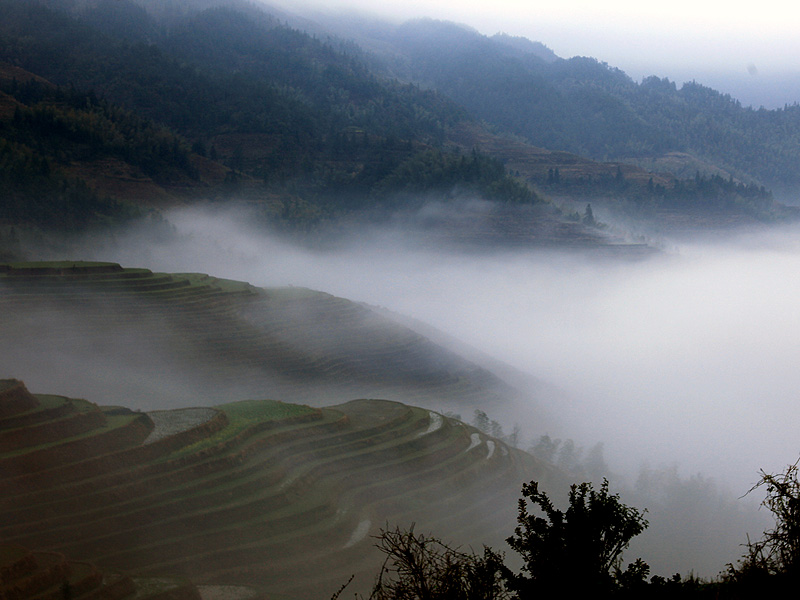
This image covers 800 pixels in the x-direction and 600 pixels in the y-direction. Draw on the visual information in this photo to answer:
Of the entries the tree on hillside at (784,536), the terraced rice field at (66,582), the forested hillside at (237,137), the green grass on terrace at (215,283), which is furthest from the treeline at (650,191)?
the tree on hillside at (784,536)

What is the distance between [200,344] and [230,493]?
17340 mm

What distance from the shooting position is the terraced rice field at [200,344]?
29.1 meters

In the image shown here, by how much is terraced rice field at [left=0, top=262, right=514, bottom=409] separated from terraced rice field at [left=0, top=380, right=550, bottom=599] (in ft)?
30.6

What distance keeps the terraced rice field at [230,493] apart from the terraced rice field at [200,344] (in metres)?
9.33

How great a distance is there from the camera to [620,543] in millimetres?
9695

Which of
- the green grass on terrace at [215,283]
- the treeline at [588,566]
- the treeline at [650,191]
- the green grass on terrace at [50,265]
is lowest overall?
the treeline at [588,566]

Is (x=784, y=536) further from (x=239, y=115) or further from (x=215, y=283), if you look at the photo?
(x=239, y=115)

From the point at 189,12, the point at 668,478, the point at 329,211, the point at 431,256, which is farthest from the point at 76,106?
the point at 189,12

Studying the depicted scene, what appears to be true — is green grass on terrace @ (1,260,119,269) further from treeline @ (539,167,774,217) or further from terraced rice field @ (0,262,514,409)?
treeline @ (539,167,774,217)

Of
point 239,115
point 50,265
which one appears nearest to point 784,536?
point 50,265

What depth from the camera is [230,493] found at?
17.5 m

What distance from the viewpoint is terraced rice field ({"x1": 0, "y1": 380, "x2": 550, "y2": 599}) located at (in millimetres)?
14938

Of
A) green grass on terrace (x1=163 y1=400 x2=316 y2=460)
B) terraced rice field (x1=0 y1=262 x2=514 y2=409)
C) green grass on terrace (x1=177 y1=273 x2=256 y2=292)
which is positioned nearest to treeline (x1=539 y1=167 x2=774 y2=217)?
terraced rice field (x1=0 y1=262 x2=514 y2=409)

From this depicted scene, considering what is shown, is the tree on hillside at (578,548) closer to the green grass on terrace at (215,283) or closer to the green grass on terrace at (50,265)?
the green grass on terrace at (50,265)
